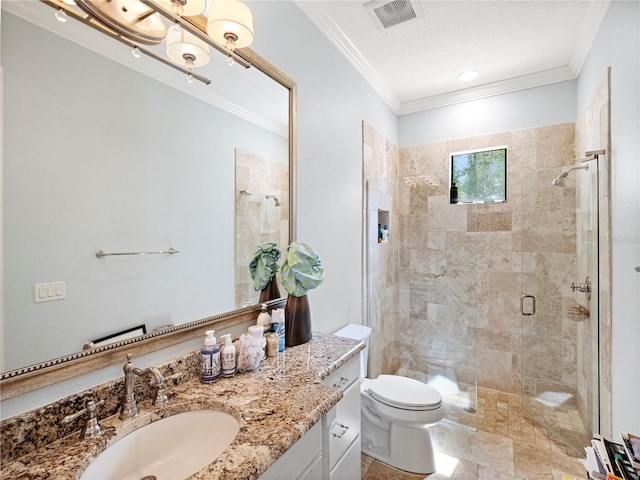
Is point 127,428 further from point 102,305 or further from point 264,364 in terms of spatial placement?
point 264,364

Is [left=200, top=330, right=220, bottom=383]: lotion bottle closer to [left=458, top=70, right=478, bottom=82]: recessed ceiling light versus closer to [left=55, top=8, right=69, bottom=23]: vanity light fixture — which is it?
[left=55, top=8, right=69, bottom=23]: vanity light fixture

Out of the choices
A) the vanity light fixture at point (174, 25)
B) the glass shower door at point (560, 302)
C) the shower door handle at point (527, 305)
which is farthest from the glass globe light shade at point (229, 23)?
the shower door handle at point (527, 305)

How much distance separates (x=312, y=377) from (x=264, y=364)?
0.75ft

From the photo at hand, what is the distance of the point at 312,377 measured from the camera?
3.59ft

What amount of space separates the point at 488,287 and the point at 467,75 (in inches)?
72.3

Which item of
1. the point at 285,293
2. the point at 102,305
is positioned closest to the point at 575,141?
the point at 285,293

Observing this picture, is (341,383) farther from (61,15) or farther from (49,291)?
(61,15)

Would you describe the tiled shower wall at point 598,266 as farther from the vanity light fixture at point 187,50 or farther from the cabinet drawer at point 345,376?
the vanity light fixture at point 187,50

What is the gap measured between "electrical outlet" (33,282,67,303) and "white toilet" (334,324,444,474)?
1536 millimetres

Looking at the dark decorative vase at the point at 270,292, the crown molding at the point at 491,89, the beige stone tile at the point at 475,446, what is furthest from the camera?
the crown molding at the point at 491,89

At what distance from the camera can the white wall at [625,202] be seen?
1406mm

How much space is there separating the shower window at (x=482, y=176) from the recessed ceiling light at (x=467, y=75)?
63 cm

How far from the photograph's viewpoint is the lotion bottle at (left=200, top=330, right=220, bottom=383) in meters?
1.07

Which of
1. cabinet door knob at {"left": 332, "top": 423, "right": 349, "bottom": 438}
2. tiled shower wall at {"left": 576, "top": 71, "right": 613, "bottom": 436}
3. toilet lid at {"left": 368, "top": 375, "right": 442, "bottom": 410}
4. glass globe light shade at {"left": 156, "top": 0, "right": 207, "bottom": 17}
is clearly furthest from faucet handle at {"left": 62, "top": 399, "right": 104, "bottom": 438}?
tiled shower wall at {"left": 576, "top": 71, "right": 613, "bottom": 436}
